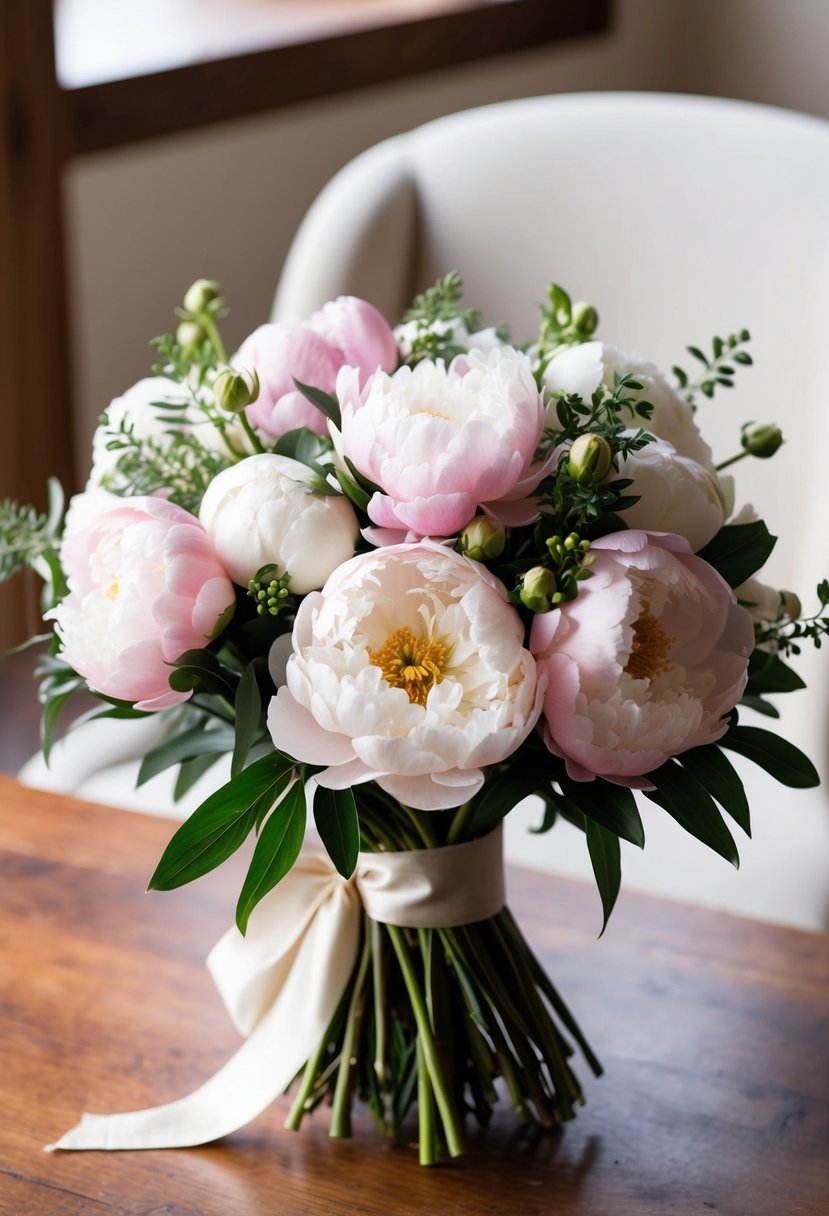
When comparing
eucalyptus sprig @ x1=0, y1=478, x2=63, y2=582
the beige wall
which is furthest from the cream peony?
the beige wall

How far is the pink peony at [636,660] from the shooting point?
0.53m

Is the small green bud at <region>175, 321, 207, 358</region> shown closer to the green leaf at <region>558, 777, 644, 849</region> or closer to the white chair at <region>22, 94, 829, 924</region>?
the green leaf at <region>558, 777, 644, 849</region>

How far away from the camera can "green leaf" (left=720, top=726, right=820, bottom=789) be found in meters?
0.62

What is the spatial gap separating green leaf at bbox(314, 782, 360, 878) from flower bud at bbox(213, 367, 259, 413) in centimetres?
17

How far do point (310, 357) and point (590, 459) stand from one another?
171 mm

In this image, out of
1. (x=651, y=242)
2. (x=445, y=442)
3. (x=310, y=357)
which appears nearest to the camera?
(x=445, y=442)

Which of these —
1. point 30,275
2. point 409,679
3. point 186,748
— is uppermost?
point 409,679

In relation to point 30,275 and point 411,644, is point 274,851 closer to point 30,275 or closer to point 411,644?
point 411,644

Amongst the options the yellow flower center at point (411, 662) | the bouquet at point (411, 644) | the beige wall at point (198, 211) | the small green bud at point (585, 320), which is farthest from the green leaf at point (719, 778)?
the beige wall at point (198, 211)

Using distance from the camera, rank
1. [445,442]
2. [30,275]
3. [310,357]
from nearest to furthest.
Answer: [445,442], [310,357], [30,275]

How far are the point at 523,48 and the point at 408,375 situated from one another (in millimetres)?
2257

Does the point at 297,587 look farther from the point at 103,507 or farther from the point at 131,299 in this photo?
the point at 131,299

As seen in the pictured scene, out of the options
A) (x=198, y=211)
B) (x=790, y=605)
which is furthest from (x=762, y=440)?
(x=198, y=211)

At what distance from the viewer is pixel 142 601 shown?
57 cm
